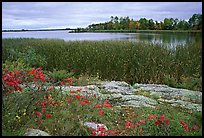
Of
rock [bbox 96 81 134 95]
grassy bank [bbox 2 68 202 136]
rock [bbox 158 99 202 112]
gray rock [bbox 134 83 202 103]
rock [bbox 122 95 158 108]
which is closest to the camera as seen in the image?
grassy bank [bbox 2 68 202 136]

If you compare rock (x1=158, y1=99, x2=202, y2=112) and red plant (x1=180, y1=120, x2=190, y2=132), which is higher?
red plant (x1=180, y1=120, x2=190, y2=132)

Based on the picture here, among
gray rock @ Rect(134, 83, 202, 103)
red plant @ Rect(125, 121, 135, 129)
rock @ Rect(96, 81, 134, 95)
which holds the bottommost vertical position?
gray rock @ Rect(134, 83, 202, 103)

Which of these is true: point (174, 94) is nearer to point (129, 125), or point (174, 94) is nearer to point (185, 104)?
point (185, 104)

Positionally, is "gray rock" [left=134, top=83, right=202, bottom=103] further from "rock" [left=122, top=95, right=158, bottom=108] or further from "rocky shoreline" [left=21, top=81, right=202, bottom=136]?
"rock" [left=122, top=95, right=158, bottom=108]

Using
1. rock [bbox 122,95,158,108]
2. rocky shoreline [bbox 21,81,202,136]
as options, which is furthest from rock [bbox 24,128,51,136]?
rock [bbox 122,95,158,108]

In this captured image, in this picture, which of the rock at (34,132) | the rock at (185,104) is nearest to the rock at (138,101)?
the rock at (185,104)

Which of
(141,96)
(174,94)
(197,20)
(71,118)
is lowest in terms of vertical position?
(174,94)

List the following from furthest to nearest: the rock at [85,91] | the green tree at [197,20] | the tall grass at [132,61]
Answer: the green tree at [197,20] < the tall grass at [132,61] < the rock at [85,91]

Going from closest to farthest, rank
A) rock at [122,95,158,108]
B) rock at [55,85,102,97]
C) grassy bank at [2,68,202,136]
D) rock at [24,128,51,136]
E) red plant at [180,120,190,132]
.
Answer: rock at [24,128,51,136] < grassy bank at [2,68,202,136] < red plant at [180,120,190,132] < rock at [122,95,158,108] < rock at [55,85,102,97]

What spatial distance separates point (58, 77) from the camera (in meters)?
6.93

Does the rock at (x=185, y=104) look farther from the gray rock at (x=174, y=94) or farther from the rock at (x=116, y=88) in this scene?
the rock at (x=116, y=88)

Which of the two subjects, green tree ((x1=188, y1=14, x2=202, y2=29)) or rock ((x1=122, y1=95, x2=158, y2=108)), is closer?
rock ((x1=122, y1=95, x2=158, y2=108))

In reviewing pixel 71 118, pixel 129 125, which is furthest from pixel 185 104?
pixel 71 118

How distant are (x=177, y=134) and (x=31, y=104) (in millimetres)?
1982
